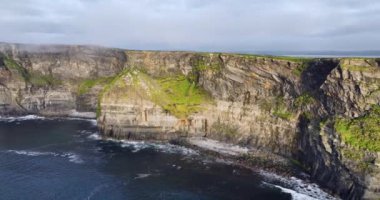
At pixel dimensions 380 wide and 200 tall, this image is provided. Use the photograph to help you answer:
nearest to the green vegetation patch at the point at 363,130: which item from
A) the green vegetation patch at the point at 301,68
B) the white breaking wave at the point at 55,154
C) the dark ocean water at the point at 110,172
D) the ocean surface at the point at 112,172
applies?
the ocean surface at the point at 112,172

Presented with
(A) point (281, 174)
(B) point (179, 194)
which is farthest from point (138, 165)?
(A) point (281, 174)

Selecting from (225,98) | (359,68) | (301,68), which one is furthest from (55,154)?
(359,68)

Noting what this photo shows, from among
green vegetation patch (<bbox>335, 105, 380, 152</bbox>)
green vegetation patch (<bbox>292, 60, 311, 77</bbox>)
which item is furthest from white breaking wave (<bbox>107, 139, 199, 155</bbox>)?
green vegetation patch (<bbox>335, 105, 380, 152</bbox>)

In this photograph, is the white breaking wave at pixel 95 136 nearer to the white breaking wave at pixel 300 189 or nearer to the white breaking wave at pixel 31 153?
the white breaking wave at pixel 31 153

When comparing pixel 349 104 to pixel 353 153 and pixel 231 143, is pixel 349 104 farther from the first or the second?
pixel 231 143

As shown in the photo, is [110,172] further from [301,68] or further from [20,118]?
[20,118]

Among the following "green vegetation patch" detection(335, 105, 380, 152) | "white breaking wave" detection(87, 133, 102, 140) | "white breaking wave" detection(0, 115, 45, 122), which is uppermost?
"green vegetation patch" detection(335, 105, 380, 152)

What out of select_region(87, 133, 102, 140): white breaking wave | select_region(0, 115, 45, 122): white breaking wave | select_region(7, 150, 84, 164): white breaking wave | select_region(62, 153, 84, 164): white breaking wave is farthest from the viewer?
select_region(0, 115, 45, 122): white breaking wave

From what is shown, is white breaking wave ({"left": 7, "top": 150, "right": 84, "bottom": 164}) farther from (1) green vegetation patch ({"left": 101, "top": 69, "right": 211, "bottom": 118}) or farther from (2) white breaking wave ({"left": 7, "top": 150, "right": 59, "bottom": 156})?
(1) green vegetation patch ({"left": 101, "top": 69, "right": 211, "bottom": 118})
